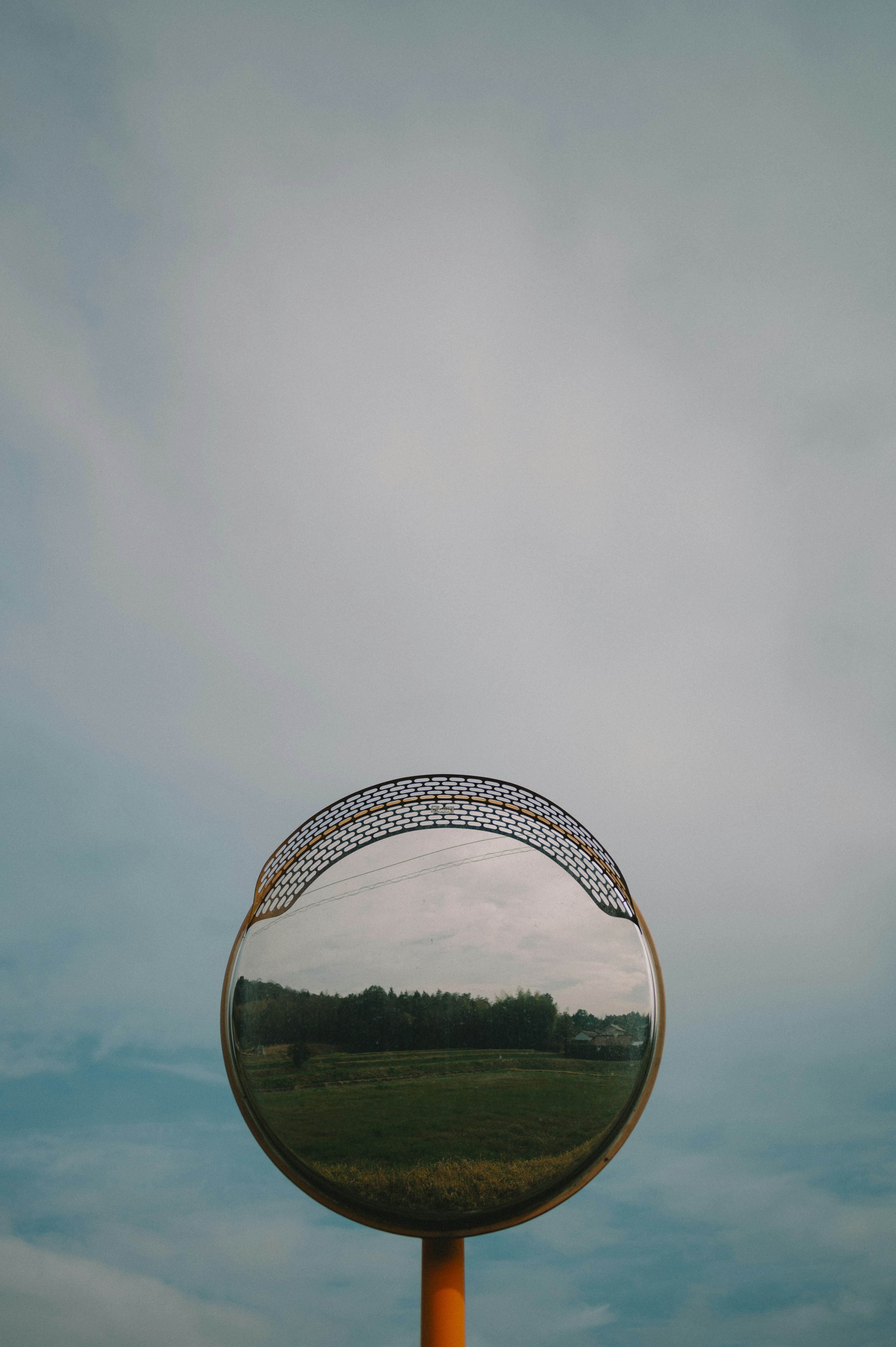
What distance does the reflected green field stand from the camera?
380 centimetres

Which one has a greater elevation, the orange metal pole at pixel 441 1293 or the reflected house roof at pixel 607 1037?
the reflected house roof at pixel 607 1037

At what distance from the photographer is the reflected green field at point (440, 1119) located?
12.5ft

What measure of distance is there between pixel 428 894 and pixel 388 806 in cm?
56

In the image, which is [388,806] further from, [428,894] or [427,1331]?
[427,1331]

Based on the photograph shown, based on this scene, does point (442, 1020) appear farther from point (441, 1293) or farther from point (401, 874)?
point (441, 1293)

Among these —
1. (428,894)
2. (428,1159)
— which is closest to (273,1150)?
(428,1159)

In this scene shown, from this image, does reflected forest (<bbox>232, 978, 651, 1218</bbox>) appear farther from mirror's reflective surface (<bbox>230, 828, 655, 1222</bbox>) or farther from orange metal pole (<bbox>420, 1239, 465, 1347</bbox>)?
orange metal pole (<bbox>420, 1239, 465, 1347</bbox>)

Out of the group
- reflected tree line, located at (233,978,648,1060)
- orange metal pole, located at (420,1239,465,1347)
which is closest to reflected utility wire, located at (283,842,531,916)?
reflected tree line, located at (233,978,648,1060)

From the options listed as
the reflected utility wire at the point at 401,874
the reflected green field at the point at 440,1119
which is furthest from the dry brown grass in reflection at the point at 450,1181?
the reflected utility wire at the point at 401,874

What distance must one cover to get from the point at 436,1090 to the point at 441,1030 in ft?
0.84

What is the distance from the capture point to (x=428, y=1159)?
3.83m

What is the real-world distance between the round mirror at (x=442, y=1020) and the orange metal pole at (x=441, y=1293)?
0.35 meters

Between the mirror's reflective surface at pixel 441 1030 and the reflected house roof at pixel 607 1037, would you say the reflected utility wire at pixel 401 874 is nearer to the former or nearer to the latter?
the mirror's reflective surface at pixel 441 1030

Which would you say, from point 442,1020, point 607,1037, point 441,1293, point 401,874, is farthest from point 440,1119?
point 441,1293
